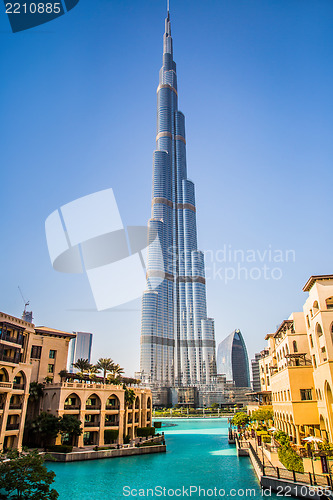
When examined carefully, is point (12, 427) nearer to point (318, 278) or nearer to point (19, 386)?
point (19, 386)

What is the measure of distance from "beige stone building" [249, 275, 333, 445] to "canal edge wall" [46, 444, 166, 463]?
21.1m

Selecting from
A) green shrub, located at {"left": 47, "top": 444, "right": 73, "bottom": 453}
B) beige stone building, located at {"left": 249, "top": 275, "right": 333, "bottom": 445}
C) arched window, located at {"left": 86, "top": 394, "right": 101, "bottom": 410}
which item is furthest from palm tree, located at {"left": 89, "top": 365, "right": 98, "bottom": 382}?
beige stone building, located at {"left": 249, "top": 275, "right": 333, "bottom": 445}

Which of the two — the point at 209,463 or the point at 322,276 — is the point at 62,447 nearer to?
the point at 209,463

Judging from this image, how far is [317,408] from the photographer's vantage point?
139 feet

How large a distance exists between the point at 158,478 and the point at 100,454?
1341cm

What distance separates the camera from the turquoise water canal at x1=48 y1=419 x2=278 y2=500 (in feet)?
105

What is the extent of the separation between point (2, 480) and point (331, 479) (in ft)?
74.4

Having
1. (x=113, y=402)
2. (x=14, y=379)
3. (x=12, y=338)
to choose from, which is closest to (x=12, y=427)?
(x=14, y=379)

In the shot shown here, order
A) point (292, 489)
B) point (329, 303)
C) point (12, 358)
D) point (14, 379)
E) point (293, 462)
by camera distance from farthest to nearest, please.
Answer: point (14, 379) < point (12, 358) < point (329, 303) < point (293, 462) < point (292, 489)

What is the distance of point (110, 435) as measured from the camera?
54.2 meters

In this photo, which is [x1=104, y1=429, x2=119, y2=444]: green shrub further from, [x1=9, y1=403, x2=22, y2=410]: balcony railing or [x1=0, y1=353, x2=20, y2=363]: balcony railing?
[x1=0, y1=353, x2=20, y2=363]: balcony railing

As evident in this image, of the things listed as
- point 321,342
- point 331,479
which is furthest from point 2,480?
point 321,342

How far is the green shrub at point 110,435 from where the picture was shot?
53784 millimetres

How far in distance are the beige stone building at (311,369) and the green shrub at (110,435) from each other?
2577 centimetres
